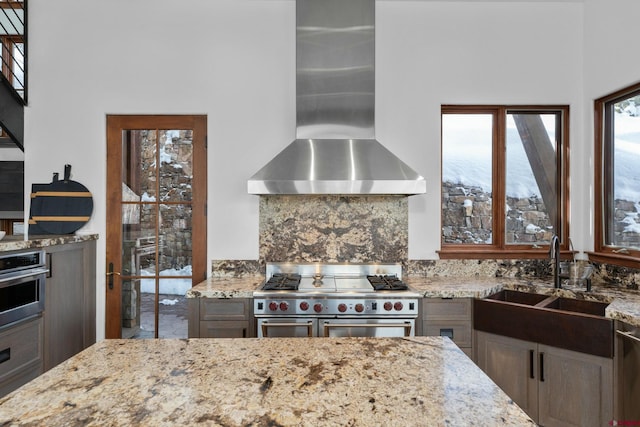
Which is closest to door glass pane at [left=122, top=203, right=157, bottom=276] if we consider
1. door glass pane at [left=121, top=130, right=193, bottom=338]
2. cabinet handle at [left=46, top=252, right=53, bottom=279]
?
door glass pane at [left=121, top=130, right=193, bottom=338]

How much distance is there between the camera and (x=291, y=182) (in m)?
2.50

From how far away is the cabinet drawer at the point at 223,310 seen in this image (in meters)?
2.51

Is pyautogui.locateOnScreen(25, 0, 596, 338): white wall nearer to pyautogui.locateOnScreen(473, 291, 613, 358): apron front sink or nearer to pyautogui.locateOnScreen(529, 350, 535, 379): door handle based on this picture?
pyautogui.locateOnScreen(473, 291, 613, 358): apron front sink

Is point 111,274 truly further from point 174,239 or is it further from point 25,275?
point 25,275

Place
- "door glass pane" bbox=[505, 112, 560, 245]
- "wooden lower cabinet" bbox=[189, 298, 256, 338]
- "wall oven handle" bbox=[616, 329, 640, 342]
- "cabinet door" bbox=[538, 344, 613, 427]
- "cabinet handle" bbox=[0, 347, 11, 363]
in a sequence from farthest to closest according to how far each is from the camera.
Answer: "door glass pane" bbox=[505, 112, 560, 245], "wooden lower cabinet" bbox=[189, 298, 256, 338], "cabinet handle" bbox=[0, 347, 11, 363], "cabinet door" bbox=[538, 344, 613, 427], "wall oven handle" bbox=[616, 329, 640, 342]

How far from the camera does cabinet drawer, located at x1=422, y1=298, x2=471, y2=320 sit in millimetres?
2520

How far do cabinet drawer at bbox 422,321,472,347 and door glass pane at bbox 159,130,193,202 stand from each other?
83.6 inches

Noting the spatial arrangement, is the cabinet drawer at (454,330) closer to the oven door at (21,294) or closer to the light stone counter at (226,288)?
the light stone counter at (226,288)

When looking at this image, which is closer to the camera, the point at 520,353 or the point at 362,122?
the point at 520,353

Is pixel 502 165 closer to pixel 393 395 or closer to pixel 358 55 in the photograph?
pixel 358 55

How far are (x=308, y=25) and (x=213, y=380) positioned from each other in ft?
8.34

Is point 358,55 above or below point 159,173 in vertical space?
above

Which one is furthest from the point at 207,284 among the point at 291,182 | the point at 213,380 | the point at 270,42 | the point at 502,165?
the point at 502,165

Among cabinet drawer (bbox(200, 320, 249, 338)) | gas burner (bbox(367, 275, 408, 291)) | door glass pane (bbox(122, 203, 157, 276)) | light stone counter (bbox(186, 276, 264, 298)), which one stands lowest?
cabinet drawer (bbox(200, 320, 249, 338))
